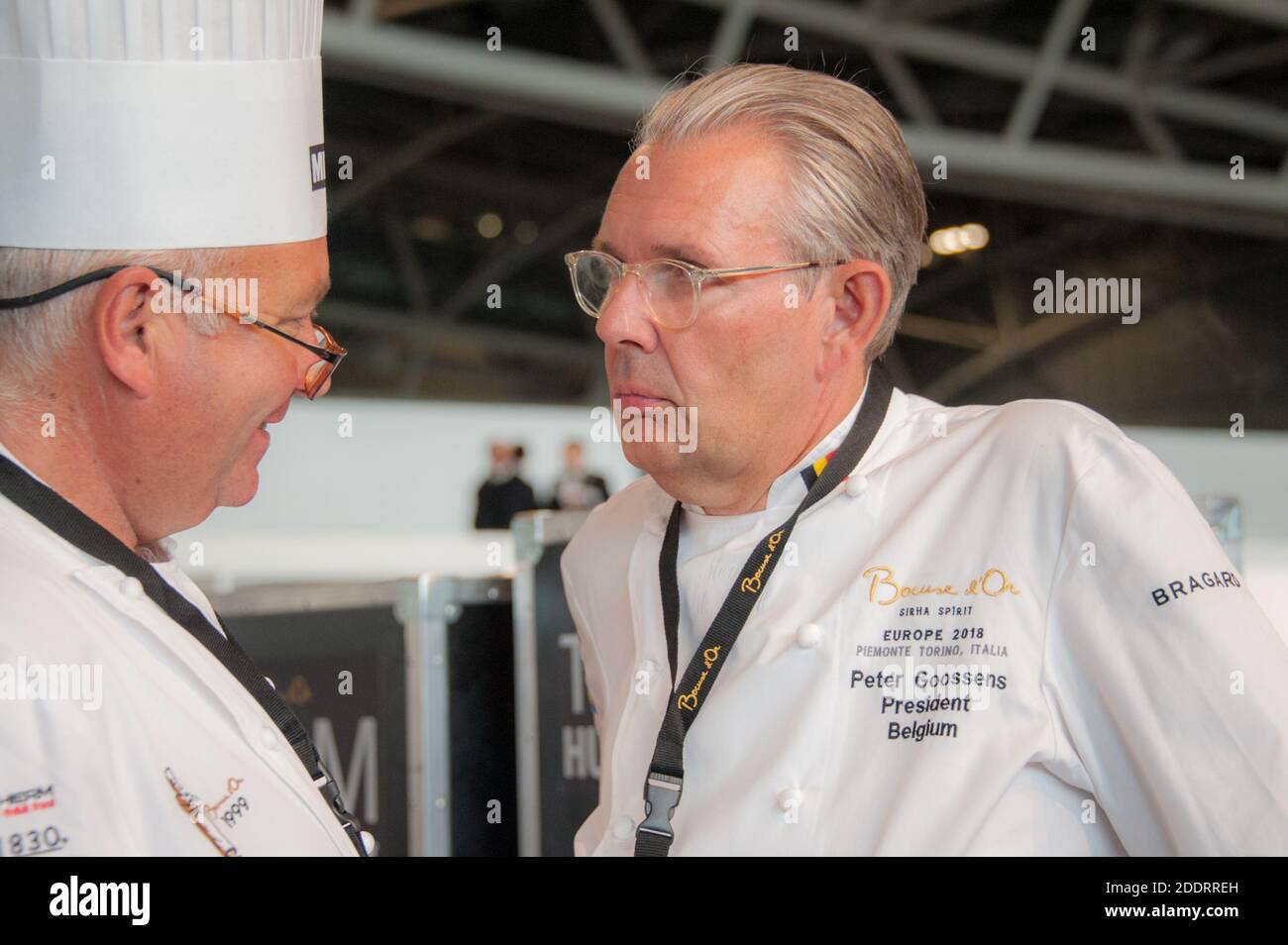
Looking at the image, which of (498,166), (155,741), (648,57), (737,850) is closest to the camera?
(155,741)

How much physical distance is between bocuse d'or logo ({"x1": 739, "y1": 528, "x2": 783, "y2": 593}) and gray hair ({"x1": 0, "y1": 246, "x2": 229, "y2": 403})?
0.74 metres

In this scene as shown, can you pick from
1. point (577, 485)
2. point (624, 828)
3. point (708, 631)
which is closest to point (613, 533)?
point (708, 631)

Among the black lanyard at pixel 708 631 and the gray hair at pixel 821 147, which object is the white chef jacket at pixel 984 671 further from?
the gray hair at pixel 821 147

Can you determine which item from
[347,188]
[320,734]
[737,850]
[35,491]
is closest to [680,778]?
[737,850]

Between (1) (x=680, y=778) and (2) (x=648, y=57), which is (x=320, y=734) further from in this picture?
(2) (x=648, y=57)

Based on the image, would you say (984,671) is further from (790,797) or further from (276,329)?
(276,329)

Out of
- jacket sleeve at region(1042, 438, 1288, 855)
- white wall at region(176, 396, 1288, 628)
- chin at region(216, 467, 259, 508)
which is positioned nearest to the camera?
jacket sleeve at region(1042, 438, 1288, 855)

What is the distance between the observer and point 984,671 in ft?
5.29

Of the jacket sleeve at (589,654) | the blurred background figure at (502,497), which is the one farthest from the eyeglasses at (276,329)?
the blurred background figure at (502,497)

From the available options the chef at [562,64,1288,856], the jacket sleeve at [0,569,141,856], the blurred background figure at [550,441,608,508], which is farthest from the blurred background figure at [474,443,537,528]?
the jacket sleeve at [0,569,141,856]

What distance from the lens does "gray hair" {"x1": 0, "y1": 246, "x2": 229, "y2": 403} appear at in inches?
56.1

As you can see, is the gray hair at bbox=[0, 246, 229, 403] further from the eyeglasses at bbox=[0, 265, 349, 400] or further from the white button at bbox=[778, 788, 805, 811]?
the white button at bbox=[778, 788, 805, 811]

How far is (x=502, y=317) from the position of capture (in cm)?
1555
